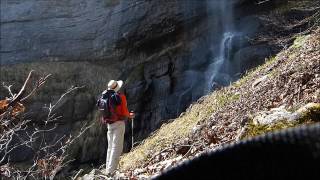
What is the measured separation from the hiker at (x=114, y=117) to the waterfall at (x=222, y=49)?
1082cm

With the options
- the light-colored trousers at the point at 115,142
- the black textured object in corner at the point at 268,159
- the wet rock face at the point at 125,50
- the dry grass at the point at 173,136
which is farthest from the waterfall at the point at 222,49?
the black textured object in corner at the point at 268,159

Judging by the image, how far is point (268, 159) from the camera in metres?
1.31

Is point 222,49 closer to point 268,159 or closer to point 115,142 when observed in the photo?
point 115,142

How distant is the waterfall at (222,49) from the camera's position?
2003 centimetres

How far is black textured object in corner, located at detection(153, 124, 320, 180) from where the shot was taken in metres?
1.27

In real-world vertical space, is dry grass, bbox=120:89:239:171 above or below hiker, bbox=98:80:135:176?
below

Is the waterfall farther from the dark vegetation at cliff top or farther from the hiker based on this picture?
the hiker

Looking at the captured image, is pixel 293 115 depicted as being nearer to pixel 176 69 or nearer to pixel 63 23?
pixel 176 69

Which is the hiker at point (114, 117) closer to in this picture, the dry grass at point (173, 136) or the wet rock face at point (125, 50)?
the dry grass at point (173, 136)

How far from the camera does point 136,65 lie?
23938mm

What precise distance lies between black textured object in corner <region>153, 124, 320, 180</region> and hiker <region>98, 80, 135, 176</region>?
637 centimetres

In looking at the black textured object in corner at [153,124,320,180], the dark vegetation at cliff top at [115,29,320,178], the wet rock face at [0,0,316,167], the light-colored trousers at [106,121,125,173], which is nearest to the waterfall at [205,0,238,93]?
the wet rock face at [0,0,316,167]

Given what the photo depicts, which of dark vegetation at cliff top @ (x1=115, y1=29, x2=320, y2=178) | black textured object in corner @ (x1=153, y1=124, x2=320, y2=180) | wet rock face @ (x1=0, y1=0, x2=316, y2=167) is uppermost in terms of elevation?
black textured object in corner @ (x1=153, y1=124, x2=320, y2=180)

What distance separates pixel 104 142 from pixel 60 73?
5148mm
